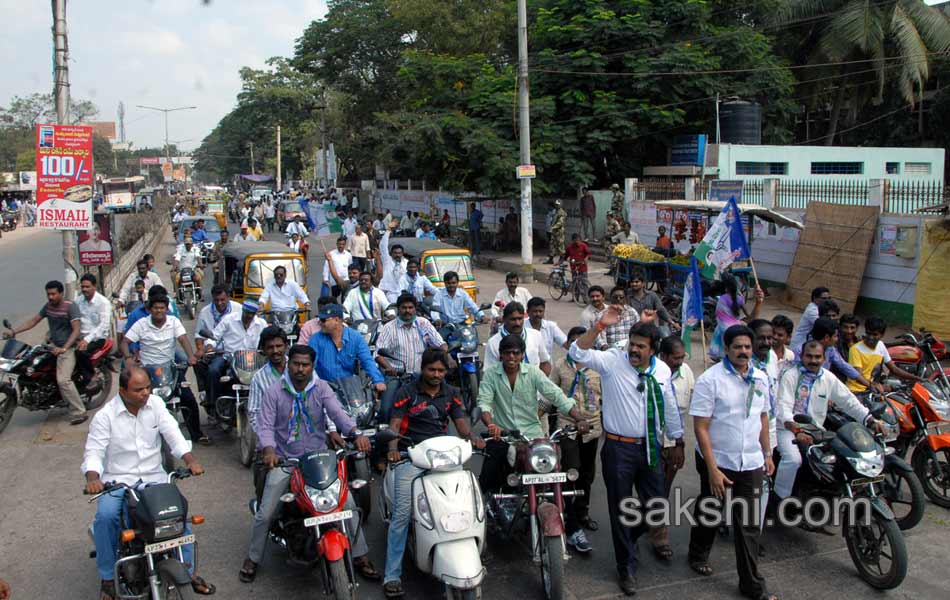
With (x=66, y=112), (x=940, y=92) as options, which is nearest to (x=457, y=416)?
(x=66, y=112)

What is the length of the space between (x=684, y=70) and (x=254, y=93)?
57.4 m

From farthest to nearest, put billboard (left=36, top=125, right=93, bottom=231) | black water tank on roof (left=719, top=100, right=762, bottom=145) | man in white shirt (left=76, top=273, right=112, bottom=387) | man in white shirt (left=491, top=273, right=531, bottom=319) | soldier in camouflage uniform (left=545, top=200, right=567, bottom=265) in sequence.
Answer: black water tank on roof (left=719, top=100, right=762, bottom=145)
soldier in camouflage uniform (left=545, top=200, right=567, bottom=265)
billboard (left=36, top=125, right=93, bottom=231)
man in white shirt (left=491, top=273, right=531, bottom=319)
man in white shirt (left=76, top=273, right=112, bottom=387)

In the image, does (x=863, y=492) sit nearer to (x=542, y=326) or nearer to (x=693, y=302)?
(x=542, y=326)

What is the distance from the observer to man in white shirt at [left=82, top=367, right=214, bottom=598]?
4.77 meters

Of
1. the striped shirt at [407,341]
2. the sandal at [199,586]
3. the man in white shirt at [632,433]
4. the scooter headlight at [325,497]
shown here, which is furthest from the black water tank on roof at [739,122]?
the sandal at [199,586]

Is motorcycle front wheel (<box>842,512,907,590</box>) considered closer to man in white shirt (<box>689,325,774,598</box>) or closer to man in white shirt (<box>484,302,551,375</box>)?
man in white shirt (<box>689,325,774,598</box>)

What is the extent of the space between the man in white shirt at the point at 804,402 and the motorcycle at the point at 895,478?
163mm

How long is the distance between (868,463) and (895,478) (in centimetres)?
73

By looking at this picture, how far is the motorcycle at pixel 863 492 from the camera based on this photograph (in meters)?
5.19

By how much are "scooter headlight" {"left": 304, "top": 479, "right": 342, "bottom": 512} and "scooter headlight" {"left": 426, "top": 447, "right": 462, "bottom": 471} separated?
590 mm

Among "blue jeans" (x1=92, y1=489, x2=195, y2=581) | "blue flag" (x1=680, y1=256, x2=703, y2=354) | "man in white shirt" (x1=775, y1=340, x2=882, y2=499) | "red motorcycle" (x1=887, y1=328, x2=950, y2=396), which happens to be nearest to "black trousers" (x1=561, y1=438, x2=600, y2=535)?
"man in white shirt" (x1=775, y1=340, x2=882, y2=499)

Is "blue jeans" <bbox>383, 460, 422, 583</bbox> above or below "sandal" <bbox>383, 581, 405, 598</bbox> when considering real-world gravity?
above

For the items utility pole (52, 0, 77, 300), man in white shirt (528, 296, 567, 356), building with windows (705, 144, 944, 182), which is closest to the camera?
man in white shirt (528, 296, 567, 356)

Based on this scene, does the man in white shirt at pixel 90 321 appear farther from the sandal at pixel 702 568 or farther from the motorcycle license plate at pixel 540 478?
the sandal at pixel 702 568
